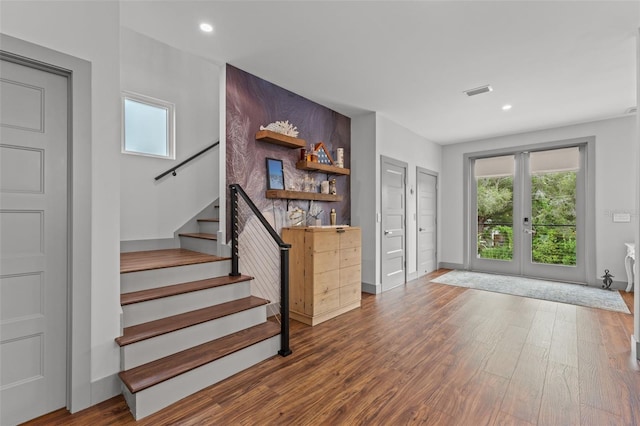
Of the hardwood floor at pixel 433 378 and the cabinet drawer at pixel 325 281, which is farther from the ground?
the cabinet drawer at pixel 325 281

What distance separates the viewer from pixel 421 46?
2830 millimetres

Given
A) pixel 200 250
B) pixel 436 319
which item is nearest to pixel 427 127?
pixel 436 319

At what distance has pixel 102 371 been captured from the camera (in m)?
2.01

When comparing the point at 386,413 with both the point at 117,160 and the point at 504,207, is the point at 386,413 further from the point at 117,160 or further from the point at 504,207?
the point at 504,207

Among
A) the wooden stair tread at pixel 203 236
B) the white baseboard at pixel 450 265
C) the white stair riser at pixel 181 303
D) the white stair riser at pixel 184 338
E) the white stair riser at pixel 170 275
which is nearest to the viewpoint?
the white stair riser at pixel 184 338

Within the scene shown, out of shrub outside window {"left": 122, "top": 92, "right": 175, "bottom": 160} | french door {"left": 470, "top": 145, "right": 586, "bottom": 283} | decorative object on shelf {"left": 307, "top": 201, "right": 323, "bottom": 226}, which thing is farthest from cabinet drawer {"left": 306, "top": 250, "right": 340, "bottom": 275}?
french door {"left": 470, "top": 145, "right": 586, "bottom": 283}

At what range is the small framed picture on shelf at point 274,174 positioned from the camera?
366 cm

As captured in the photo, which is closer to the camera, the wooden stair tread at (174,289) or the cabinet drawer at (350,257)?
the wooden stair tread at (174,289)

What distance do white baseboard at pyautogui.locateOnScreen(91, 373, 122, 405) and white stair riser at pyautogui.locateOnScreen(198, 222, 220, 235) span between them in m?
1.95

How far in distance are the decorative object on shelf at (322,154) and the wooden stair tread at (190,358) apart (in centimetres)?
245

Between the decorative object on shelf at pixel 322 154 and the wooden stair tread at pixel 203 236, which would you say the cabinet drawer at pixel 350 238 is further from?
the wooden stair tread at pixel 203 236

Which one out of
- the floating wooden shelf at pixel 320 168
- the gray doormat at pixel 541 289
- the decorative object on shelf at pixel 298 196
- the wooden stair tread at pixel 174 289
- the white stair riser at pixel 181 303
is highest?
the floating wooden shelf at pixel 320 168

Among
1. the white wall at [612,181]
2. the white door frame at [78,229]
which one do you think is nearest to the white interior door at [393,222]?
the white wall at [612,181]

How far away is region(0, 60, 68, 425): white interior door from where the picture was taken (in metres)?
1.77
